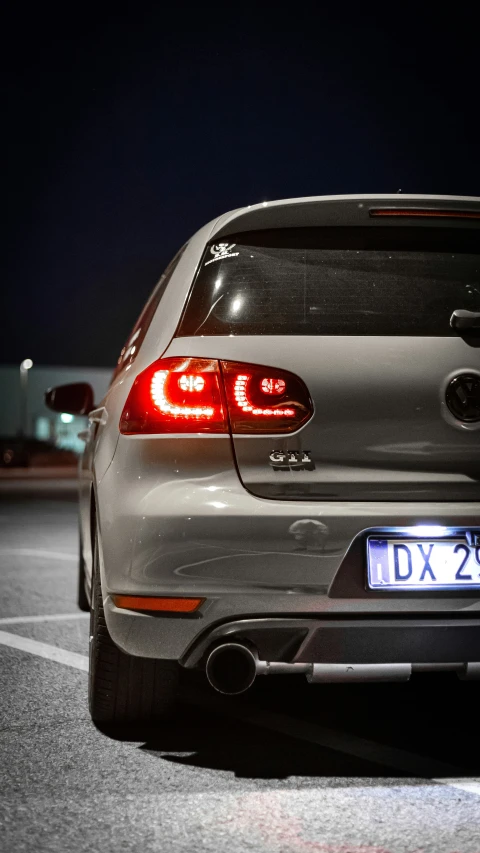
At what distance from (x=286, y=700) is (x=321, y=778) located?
1.11 metres

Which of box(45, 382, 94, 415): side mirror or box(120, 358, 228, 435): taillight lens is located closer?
box(120, 358, 228, 435): taillight lens

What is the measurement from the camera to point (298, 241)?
142 inches

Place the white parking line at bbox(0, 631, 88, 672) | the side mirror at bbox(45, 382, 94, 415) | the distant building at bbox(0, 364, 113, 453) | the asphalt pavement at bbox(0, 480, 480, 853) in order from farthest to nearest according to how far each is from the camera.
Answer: the distant building at bbox(0, 364, 113, 453) → the side mirror at bbox(45, 382, 94, 415) → the white parking line at bbox(0, 631, 88, 672) → the asphalt pavement at bbox(0, 480, 480, 853)

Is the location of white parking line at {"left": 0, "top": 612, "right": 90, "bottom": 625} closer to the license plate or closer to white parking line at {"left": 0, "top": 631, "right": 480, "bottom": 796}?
white parking line at {"left": 0, "top": 631, "right": 480, "bottom": 796}

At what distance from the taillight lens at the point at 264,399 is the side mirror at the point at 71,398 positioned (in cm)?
266

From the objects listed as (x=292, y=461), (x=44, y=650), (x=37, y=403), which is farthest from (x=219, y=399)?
(x=37, y=403)

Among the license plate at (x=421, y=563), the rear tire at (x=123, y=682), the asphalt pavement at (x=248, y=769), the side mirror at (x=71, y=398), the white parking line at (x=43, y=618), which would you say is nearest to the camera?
the asphalt pavement at (x=248, y=769)

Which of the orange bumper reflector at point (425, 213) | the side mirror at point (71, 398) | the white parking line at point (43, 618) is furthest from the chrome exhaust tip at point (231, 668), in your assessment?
the white parking line at point (43, 618)

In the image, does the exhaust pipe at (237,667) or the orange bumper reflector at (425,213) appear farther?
the orange bumper reflector at (425,213)

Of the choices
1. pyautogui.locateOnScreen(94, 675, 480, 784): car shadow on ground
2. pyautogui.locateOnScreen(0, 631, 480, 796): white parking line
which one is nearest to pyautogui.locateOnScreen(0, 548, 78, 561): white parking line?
pyautogui.locateOnScreen(94, 675, 480, 784): car shadow on ground

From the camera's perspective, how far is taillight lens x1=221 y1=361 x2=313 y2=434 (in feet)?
10.9

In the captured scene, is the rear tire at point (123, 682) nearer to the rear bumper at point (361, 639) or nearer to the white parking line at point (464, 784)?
the rear bumper at point (361, 639)

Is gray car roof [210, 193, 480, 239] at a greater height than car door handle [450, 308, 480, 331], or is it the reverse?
gray car roof [210, 193, 480, 239]

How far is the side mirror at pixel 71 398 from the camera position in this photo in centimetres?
595
